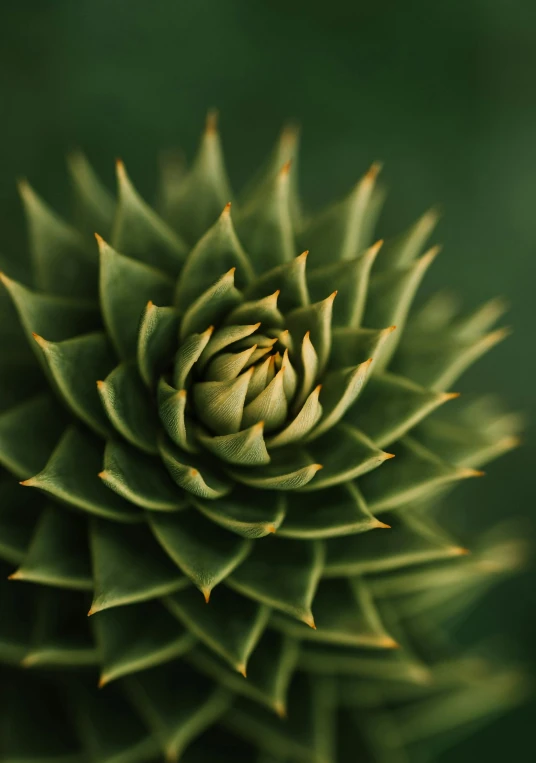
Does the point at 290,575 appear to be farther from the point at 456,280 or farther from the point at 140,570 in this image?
the point at 456,280

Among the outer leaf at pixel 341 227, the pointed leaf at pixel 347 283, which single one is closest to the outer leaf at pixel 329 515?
the pointed leaf at pixel 347 283

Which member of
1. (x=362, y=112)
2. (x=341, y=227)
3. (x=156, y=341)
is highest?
(x=362, y=112)

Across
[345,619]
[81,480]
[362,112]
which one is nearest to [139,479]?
[81,480]

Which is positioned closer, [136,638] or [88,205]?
[136,638]

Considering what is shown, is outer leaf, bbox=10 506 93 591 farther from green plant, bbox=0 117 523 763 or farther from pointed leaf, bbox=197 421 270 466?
pointed leaf, bbox=197 421 270 466

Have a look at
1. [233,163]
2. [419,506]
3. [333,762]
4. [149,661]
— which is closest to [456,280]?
[233,163]

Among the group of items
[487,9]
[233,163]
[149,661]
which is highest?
[487,9]

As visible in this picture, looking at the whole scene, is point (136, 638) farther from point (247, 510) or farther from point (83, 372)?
point (83, 372)
